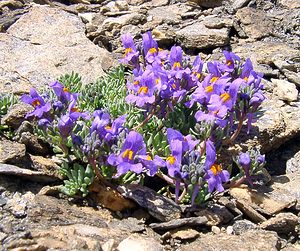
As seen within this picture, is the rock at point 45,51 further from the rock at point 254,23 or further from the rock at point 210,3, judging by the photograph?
the rock at point 254,23

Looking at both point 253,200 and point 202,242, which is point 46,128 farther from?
point 253,200

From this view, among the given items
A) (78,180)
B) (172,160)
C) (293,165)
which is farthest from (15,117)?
(293,165)

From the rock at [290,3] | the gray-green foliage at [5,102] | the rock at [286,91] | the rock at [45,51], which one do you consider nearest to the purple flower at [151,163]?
the gray-green foliage at [5,102]

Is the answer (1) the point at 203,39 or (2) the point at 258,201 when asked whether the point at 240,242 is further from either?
(1) the point at 203,39

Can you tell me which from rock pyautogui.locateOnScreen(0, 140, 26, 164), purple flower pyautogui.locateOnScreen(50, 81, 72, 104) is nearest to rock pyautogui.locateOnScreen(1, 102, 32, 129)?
rock pyautogui.locateOnScreen(0, 140, 26, 164)

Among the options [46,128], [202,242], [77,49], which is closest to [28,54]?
[77,49]

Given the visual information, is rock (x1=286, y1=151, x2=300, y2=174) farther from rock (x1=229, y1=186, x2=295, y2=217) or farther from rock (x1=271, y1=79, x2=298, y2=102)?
rock (x1=271, y1=79, x2=298, y2=102)
